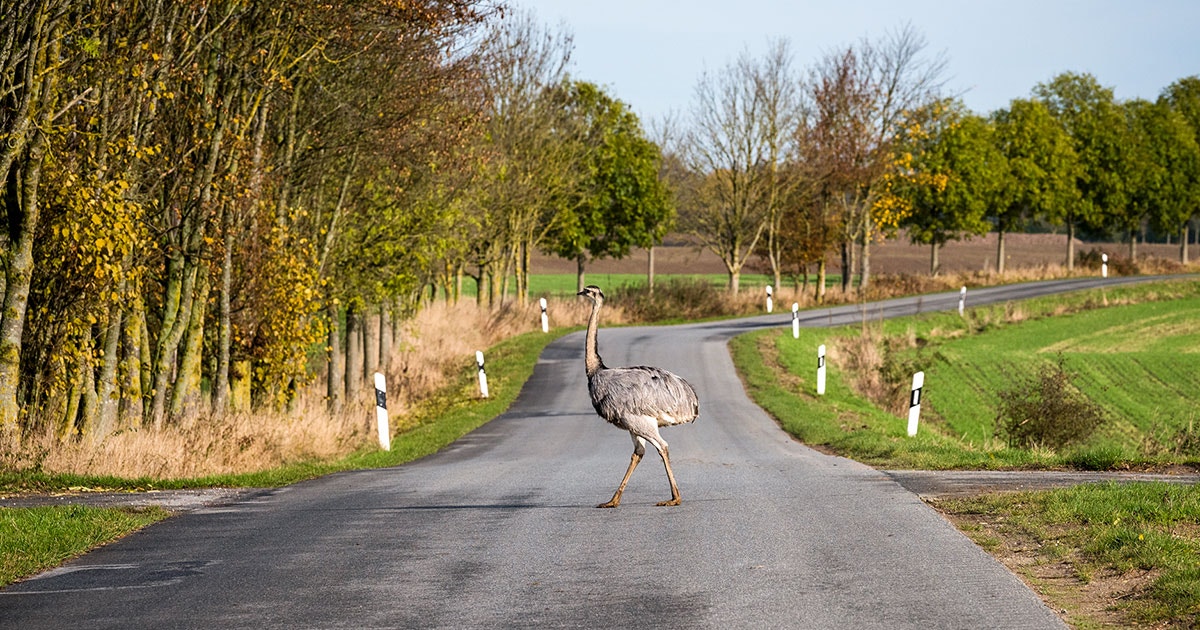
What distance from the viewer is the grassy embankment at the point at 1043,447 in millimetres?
9680

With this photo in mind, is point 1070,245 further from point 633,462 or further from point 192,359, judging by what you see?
point 633,462

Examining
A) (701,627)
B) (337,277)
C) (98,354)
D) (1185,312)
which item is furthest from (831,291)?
(701,627)

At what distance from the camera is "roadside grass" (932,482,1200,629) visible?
8.54m

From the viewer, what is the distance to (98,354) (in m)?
20.0

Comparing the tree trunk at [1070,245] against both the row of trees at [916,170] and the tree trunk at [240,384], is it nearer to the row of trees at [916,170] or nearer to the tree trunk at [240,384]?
the row of trees at [916,170]

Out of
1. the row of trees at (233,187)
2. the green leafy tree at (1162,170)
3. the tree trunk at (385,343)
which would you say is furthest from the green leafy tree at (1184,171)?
the tree trunk at (385,343)

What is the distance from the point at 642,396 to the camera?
12.4 m

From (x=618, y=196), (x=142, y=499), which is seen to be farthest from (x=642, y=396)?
(x=618, y=196)

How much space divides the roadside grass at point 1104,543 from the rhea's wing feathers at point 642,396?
2.82 metres

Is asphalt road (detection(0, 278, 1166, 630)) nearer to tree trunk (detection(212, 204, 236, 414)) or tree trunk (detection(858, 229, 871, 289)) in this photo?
tree trunk (detection(212, 204, 236, 414))

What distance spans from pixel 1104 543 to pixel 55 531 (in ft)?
29.2

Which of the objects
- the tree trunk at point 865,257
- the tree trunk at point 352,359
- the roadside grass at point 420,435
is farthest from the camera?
the tree trunk at point 865,257

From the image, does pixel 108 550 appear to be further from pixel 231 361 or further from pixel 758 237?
pixel 758 237

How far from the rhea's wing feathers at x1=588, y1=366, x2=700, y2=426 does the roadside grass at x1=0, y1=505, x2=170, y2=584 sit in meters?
4.56
